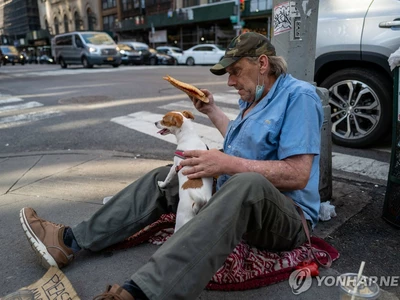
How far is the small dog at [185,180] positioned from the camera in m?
2.00

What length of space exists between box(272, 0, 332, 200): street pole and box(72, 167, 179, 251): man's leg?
1369mm

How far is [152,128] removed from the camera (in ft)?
19.6

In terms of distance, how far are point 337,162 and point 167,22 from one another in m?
37.2

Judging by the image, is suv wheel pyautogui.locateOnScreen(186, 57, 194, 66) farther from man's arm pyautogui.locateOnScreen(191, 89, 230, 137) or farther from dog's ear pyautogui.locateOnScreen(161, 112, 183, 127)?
dog's ear pyautogui.locateOnScreen(161, 112, 183, 127)

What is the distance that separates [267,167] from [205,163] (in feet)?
1.10

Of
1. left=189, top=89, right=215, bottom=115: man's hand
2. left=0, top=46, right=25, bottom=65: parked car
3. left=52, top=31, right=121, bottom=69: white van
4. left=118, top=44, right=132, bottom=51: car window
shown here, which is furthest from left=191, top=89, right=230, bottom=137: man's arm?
left=0, top=46, right=25, bottom=65: parked car

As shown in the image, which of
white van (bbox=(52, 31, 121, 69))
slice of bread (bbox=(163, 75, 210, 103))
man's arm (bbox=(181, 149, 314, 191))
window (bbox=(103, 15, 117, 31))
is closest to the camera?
man's arm (bbox=(181, 149, 314, 191))

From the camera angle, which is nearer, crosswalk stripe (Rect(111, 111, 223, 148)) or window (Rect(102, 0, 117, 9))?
crosswalk stripe (Rect(111, 111, 223, 148))

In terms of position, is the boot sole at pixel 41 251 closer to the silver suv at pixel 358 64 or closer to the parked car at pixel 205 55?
the silver suv at pixel 358 64

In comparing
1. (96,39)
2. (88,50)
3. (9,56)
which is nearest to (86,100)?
(88,50)

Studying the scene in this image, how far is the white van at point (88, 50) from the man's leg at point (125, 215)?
20434 millimetres

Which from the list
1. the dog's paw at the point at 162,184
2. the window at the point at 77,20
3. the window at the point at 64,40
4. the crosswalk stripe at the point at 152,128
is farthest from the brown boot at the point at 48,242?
the window at the point at 77,20

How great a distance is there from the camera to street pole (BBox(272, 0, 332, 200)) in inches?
105

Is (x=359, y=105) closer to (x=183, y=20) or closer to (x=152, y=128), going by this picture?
(x=152, y=128)
